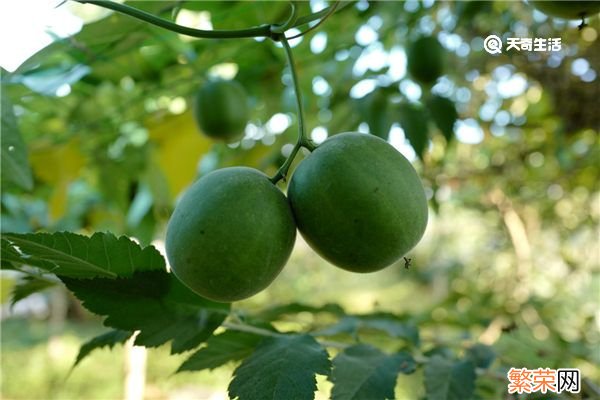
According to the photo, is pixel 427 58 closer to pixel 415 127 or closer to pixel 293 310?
pixel 415 127

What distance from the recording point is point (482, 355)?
3.72ft

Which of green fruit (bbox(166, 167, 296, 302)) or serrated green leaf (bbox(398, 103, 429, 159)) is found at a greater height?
green fruit (bbox(166, 167, 296, 302))

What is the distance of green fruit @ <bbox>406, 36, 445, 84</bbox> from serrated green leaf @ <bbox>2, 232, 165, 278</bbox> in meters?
0.90

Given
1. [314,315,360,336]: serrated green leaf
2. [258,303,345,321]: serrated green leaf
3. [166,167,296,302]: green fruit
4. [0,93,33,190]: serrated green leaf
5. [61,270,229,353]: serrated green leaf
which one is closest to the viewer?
[166,167,296,302]: green fruit

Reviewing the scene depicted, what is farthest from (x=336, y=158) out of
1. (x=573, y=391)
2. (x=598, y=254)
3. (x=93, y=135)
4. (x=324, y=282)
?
(x=324, y=282)

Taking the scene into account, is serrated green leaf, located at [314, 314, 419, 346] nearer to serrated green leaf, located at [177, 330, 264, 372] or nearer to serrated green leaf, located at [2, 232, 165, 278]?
serrated green leaf, located at [177, 330, 264, 372]

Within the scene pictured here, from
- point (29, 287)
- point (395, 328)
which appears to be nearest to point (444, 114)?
point (395, 328)

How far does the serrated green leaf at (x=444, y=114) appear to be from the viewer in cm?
141

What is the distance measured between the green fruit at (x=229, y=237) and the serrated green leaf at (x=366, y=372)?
0.21 m

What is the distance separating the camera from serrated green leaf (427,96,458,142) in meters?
1.41

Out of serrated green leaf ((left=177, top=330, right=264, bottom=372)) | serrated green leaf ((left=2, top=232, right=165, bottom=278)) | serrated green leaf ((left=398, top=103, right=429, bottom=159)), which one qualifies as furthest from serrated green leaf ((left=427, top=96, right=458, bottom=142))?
serrated green leaf ((left=2, top=232, right=165, bottom=278))

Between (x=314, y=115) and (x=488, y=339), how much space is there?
1069 millimetres

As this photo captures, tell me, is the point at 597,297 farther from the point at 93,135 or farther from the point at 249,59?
the point at 93,135

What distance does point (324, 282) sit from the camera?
8.84 meters
